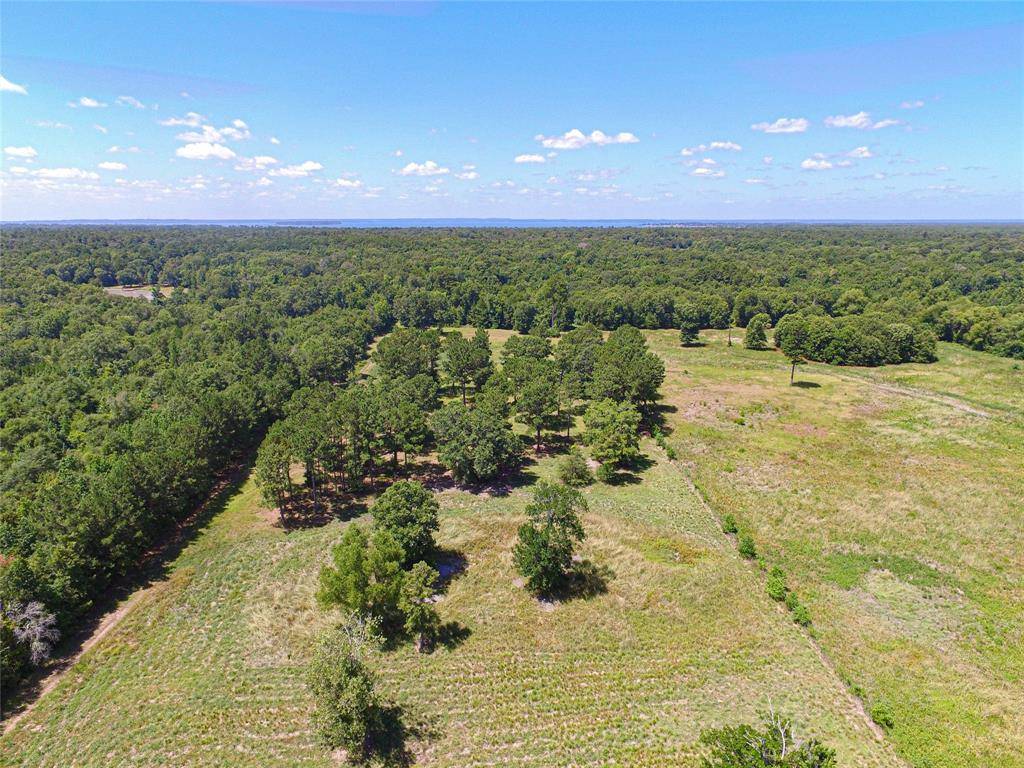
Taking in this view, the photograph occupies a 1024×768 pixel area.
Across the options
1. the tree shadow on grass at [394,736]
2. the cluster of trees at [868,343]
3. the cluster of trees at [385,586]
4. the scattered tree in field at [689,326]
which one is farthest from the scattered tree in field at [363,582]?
the scattered tree in field at [689,326]

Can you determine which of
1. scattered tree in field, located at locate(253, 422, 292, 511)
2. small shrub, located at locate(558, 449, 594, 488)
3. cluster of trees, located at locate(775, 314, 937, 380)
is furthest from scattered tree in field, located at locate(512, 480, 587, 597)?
cluster of trees, located at locate(775, 314, 937, 380)

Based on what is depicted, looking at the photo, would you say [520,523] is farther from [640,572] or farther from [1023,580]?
[1023,580]

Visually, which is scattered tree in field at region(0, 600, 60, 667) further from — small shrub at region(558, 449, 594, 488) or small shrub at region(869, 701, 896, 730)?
small shrub at region(869, 701, 896, 730)

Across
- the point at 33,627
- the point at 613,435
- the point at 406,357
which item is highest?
the point at 406,357

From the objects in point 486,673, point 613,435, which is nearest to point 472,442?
point 613,435

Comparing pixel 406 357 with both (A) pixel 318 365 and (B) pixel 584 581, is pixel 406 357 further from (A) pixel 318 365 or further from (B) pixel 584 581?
(B) pixel 584 581

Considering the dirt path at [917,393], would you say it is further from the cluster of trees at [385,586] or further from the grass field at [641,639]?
the cluster of trees at [385,586]

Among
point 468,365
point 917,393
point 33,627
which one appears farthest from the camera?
point 917,393
